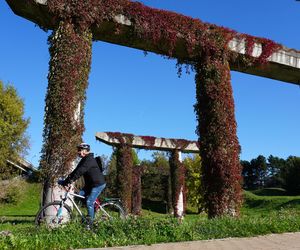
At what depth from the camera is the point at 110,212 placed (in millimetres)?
8938

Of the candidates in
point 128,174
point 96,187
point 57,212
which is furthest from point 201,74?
point 128,174

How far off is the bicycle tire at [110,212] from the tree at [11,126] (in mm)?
31114

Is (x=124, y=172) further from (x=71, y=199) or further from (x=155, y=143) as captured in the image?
(x=71, y=199)

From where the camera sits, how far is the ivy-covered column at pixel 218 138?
12609 millimetres

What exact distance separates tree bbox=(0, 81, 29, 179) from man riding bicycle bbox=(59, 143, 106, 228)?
3132 cm

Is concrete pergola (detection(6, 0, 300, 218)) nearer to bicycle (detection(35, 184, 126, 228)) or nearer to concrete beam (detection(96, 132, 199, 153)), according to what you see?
bicycle (detection(35, 184, 126, 228))

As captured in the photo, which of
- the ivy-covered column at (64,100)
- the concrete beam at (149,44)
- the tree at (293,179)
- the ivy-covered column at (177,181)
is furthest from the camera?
the tree at (293,179)

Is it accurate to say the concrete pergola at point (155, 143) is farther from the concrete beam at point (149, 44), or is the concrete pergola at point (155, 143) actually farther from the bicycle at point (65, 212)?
the bicycle at point (65, 212)

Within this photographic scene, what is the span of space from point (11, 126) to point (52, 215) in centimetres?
3247

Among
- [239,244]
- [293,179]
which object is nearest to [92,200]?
[239,244]

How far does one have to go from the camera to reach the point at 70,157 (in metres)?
10.6

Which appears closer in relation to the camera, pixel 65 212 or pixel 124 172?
pixel 65 212

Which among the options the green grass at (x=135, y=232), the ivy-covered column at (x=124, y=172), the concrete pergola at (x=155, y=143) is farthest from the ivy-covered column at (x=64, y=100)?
the ivy-covered column at (x=124, y=172)

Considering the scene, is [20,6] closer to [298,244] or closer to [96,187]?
[96,187]
